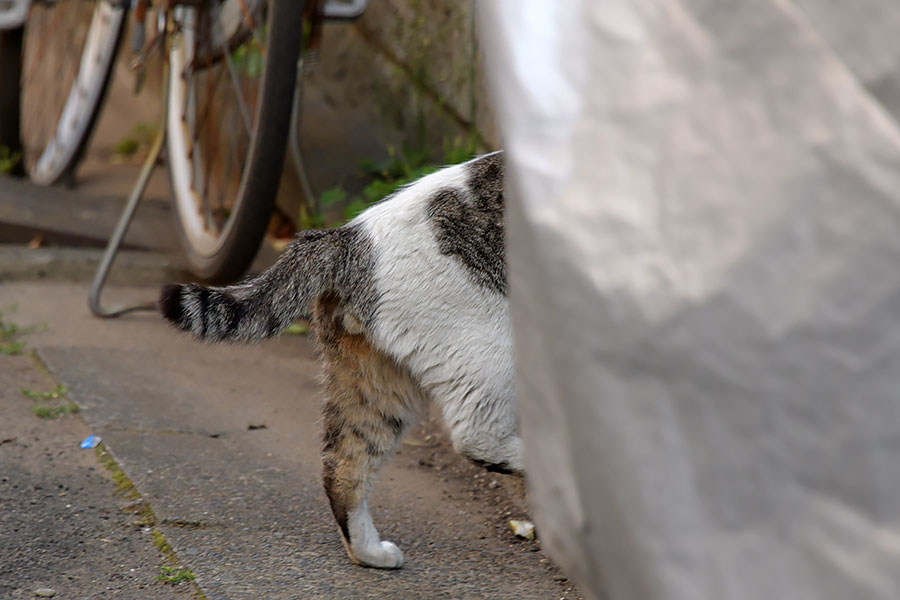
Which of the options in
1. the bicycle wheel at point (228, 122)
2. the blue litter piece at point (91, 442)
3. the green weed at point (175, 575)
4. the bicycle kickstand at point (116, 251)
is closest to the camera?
the green weed at point (175, 575)

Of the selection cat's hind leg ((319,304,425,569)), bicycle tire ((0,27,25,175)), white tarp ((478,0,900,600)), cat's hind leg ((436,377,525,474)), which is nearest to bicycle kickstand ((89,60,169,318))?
bicycle tire ((0,27,25,175))

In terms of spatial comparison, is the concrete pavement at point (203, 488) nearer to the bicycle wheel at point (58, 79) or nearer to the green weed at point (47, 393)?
the green weed at point (47, 393)

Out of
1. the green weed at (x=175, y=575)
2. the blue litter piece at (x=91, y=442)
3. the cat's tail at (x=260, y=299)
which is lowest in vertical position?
the green weed at (x=175, y=575)

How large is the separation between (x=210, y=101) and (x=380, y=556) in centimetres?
217

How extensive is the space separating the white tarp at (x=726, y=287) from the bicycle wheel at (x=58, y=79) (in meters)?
2.66

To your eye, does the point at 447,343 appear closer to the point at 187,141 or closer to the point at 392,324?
the point at 392,324

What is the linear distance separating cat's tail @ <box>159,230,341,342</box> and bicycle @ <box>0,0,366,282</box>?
2.89 ft

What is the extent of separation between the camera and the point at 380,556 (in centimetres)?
212

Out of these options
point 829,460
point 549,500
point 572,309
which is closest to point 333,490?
point 549,500

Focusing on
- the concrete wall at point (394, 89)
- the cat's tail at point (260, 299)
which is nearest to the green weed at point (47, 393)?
the cat's tail at point (260, 299)

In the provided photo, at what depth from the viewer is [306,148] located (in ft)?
14.3

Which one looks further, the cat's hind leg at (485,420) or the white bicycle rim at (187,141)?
the white bicycle rim at (187,141)

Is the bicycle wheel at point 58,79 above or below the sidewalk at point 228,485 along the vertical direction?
above

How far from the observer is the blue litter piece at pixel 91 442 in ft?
8.38
